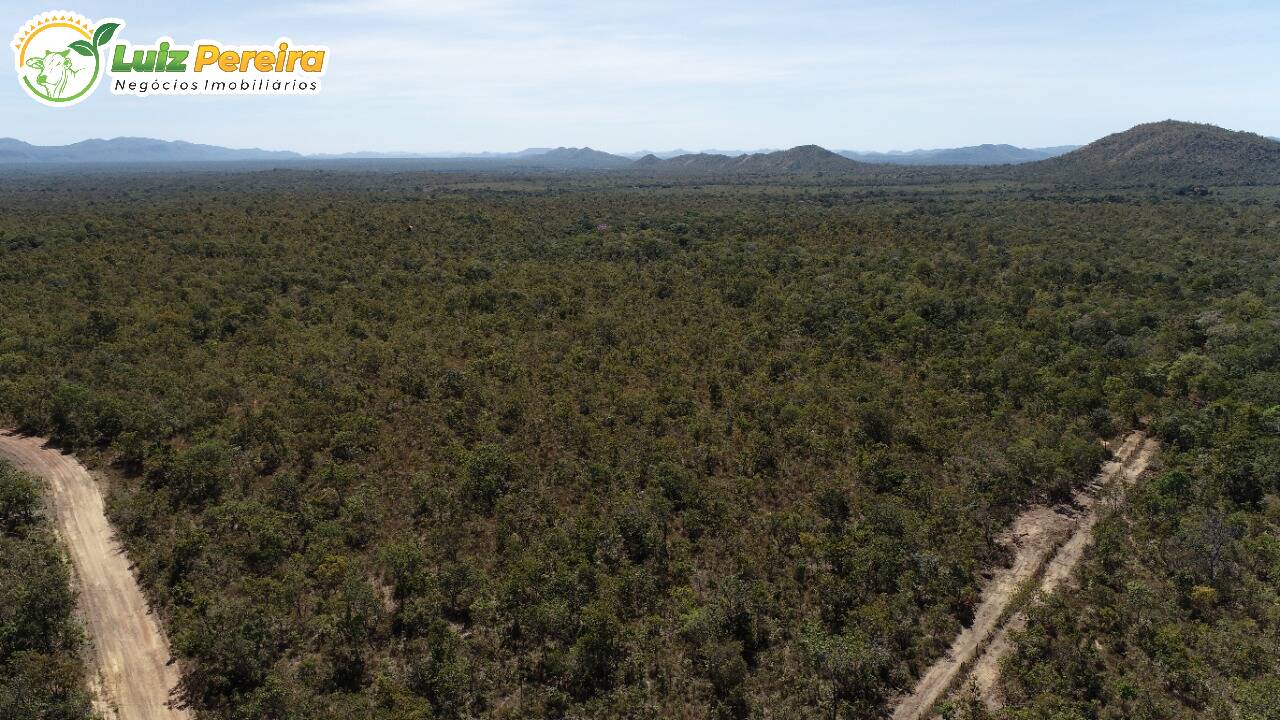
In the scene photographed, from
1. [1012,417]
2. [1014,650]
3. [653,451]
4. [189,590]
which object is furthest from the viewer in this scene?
[1012,417]

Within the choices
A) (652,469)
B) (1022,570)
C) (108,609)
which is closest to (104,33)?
(108,609)

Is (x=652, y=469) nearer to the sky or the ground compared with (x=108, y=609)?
nearer to the sky

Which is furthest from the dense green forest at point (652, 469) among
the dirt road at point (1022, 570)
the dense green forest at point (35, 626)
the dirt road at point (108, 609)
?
the dense green forest at point (35, 626)

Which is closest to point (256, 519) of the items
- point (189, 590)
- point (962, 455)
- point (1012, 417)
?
→ point (189, 590)

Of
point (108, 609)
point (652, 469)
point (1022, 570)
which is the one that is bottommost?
point (1022, 570)

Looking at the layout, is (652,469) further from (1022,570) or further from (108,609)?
(108,609)

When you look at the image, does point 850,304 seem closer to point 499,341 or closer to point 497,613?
point 499,341

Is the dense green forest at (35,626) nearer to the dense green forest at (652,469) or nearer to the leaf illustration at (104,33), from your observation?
the dense green forest at (652,469)
